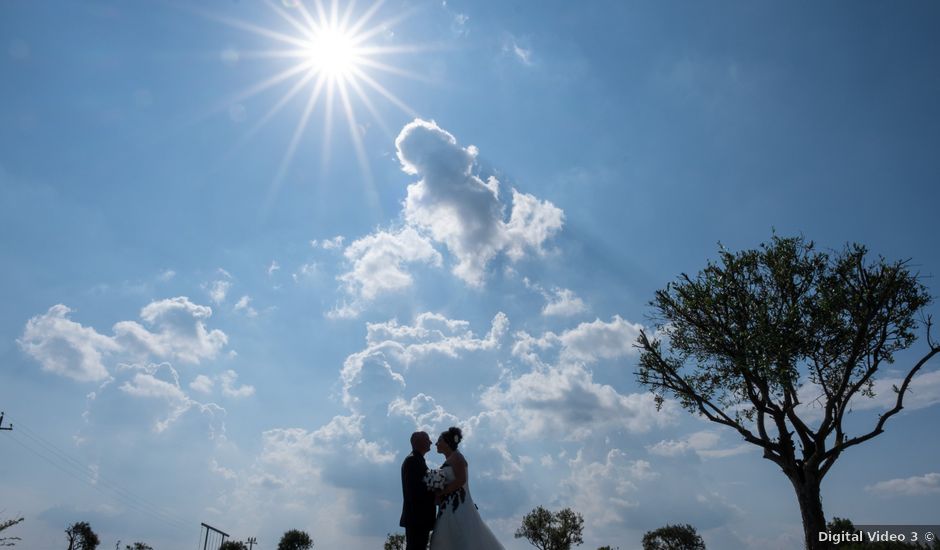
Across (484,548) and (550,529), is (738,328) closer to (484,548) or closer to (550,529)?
(484,548)

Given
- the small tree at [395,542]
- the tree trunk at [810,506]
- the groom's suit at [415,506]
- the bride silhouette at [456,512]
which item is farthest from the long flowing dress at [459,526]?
the small tree at [395,542]

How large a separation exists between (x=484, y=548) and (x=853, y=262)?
23.6m

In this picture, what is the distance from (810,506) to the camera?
23.2 m

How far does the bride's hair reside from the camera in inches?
404

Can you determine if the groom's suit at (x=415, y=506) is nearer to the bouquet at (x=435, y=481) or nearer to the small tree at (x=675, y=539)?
the bouquet at (x=435, y=481)

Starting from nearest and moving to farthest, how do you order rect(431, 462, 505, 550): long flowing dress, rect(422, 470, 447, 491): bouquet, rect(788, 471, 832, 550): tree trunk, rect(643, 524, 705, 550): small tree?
rect(431, 462, 505, 550): long flowing dress, rect(422, 470, 447, 491): bouquet, rect(788, 471, 832, 550): tree trunk, rect(643, 524, 705, 550): small tree

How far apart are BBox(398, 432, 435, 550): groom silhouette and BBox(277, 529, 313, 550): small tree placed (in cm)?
11143

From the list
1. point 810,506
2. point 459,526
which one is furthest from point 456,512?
point 810,506

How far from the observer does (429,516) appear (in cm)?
990

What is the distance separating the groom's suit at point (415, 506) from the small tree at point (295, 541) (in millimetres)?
111421

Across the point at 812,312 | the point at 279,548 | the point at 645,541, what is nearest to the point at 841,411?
the point at 812,312

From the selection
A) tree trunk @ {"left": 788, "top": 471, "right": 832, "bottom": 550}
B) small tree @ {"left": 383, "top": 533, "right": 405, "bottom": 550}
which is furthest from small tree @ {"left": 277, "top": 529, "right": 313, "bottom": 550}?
tree trunk @ {"left": 788, "top": 471, "right": 832, "bottom": 550}

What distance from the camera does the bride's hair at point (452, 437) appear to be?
1026 centimetres

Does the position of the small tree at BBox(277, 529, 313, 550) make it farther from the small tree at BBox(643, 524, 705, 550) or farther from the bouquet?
the bouquet
